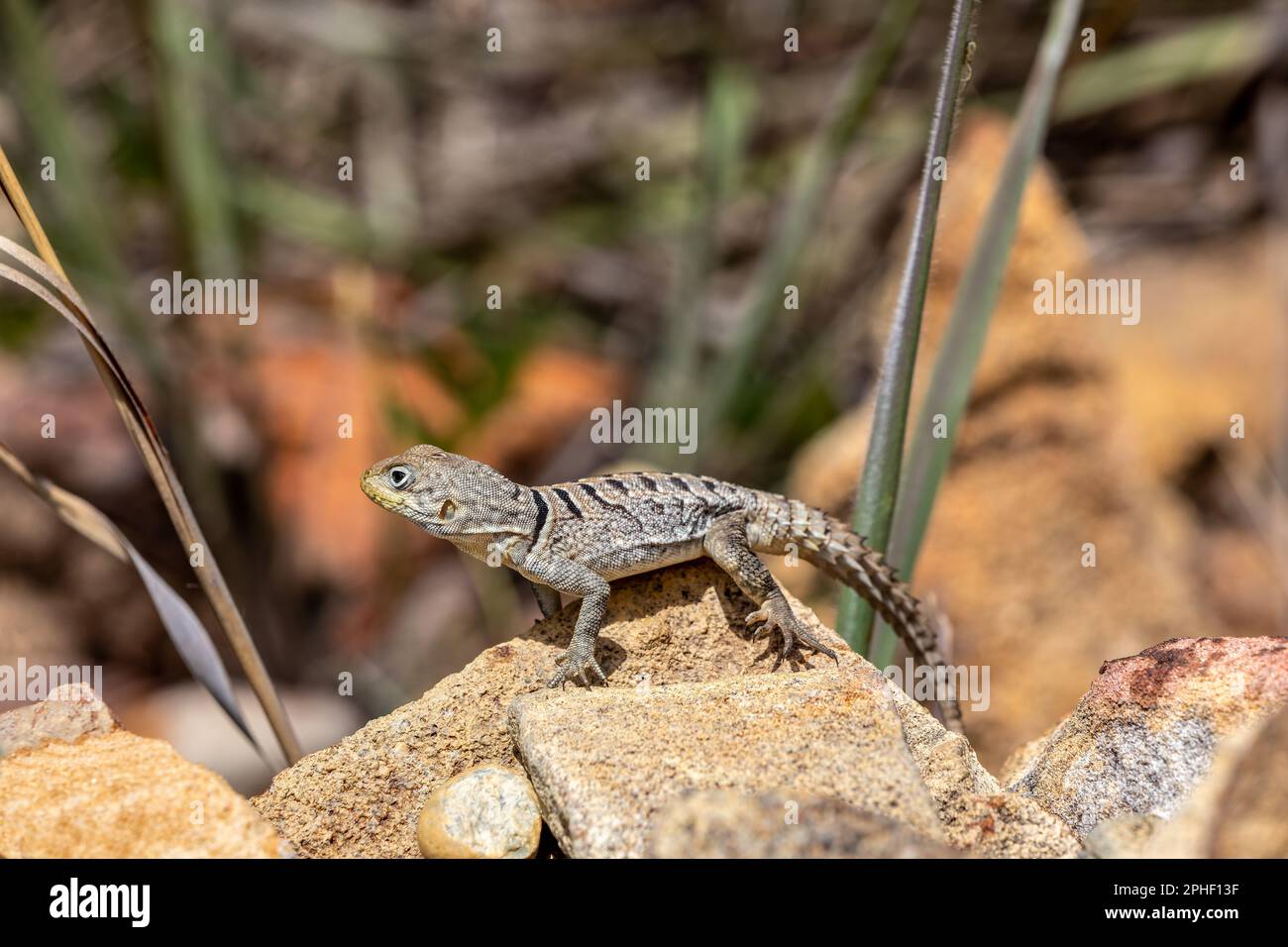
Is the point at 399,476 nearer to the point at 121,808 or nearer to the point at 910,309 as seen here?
the point at 121,808

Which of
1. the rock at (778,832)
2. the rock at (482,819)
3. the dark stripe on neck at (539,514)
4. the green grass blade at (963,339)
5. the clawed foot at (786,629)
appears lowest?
the rock at (482,819)

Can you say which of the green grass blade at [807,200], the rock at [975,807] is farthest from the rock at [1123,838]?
the green grass blade at [807,200]

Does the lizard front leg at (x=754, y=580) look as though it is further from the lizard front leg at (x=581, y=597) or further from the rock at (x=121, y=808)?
the rock at (x=121, y=808)

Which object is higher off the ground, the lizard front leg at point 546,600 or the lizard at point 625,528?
the lizard at point 625,528

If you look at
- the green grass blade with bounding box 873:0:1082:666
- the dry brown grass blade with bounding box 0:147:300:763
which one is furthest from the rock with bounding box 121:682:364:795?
the green grass blade with bounding box 873:0:1082:666

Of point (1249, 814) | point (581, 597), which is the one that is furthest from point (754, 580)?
point (1249, 814)

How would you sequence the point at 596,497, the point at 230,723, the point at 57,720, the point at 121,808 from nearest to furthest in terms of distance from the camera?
the point at 121,808
the point at 57,720
the point at 596,497
the point at 230,723

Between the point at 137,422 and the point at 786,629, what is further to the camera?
the point at 786,629
